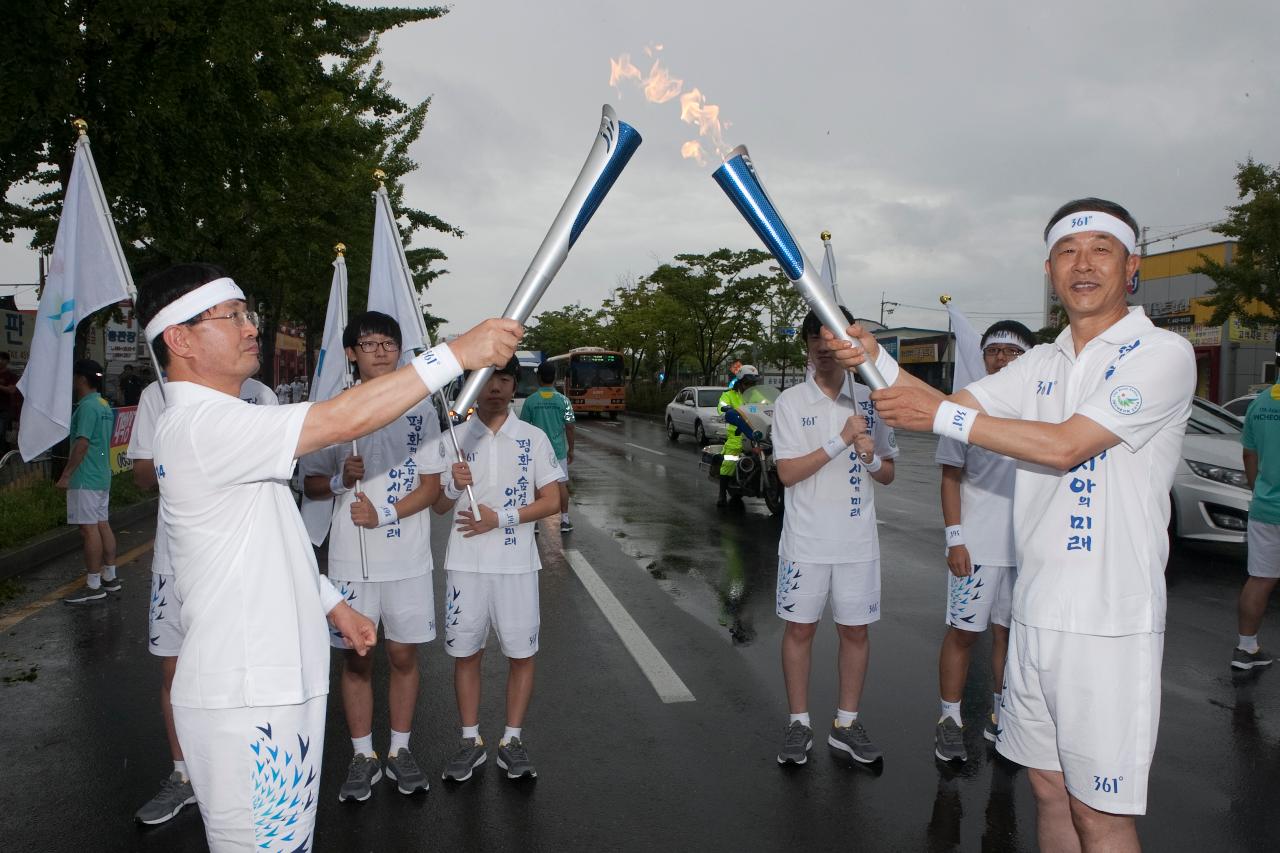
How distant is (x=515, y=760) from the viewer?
153 inches

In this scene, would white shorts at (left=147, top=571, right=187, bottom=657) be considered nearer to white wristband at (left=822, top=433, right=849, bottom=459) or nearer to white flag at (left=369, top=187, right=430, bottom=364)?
white flag at (left=369, top=187, right=430, bottom=364)

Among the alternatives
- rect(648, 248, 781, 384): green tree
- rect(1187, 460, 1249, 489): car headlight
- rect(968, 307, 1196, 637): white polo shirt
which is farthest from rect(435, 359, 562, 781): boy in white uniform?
rect(648, 248, 781, 384): green tree

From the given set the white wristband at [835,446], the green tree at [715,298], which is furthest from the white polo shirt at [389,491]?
the green tree at [715,298]

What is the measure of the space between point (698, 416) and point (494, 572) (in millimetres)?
20861

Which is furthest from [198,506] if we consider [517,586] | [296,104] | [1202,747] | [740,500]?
[740,500]

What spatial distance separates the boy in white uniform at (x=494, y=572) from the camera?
390cm

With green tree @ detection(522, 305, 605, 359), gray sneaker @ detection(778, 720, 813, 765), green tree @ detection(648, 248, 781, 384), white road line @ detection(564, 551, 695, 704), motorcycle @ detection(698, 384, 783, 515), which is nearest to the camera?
gray sneaker @ detection(778, 720, 813, 765)

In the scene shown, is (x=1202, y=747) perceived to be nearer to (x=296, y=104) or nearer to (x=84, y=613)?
(x=84, y=613)

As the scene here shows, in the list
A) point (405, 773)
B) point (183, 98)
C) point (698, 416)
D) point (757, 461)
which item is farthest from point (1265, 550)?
point (698, 416)

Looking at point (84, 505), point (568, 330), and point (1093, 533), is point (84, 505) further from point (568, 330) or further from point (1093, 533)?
point (568, 330)

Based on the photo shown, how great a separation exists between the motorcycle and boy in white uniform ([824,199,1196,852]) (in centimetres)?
880

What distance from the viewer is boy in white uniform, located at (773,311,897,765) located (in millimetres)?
4094

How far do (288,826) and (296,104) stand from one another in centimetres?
1009

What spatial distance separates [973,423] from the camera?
2.51 metres
